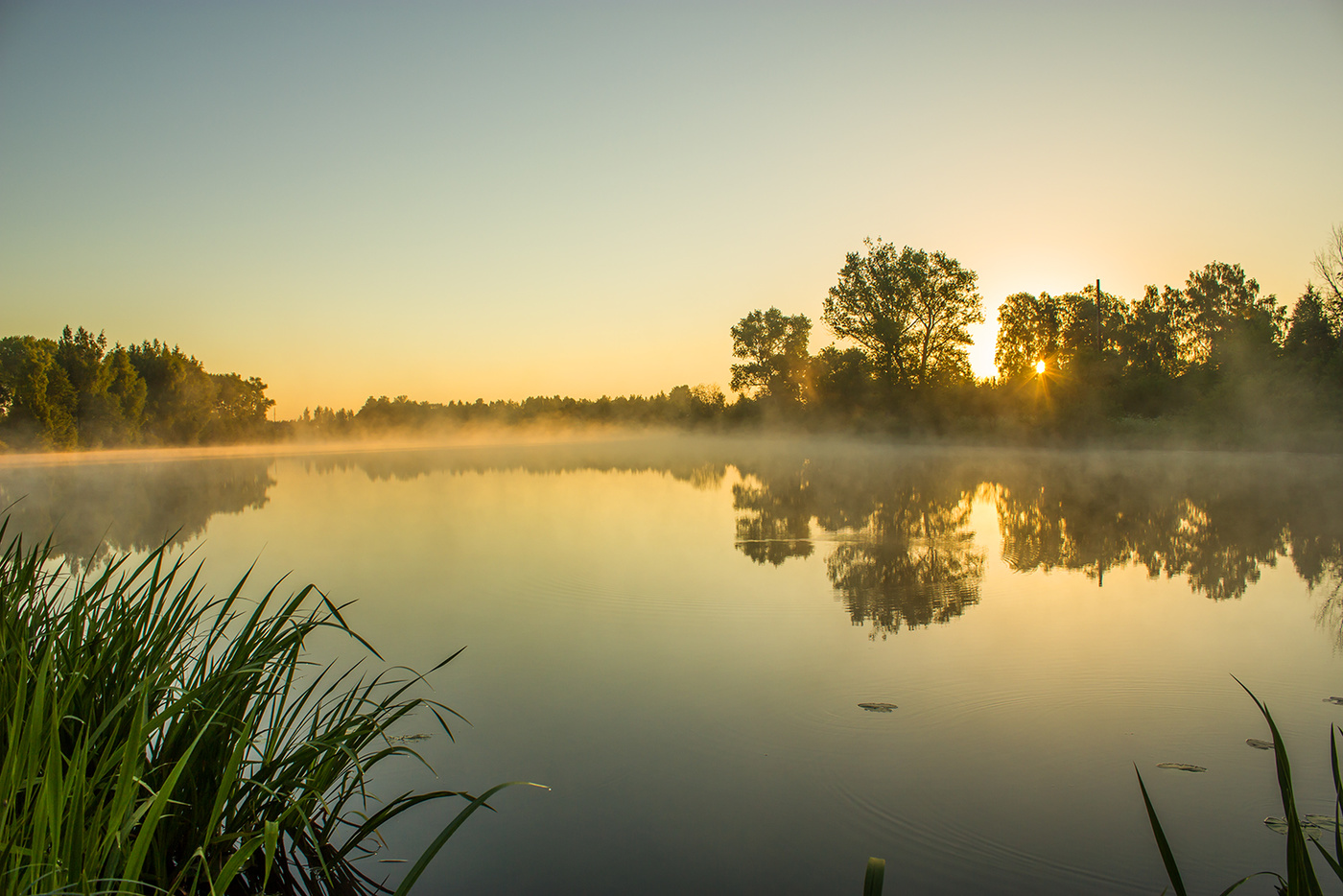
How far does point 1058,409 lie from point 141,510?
28165 millimetres

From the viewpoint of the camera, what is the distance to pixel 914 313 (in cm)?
3856

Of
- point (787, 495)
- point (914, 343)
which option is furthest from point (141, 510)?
point (914, 343)

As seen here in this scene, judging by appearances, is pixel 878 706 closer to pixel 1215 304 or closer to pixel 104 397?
pixel 104 397

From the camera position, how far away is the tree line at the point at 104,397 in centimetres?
3331

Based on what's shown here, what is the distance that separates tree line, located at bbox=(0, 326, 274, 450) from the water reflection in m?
17.7

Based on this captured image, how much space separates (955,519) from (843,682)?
6.87m

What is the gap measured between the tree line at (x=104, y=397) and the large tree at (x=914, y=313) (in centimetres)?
3780

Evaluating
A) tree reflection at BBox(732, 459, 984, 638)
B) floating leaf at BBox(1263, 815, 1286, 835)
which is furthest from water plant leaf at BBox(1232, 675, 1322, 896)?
tree reflection at BBox(732, 459, 984, 638)

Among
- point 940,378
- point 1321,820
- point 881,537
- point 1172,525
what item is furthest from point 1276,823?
point 940,378

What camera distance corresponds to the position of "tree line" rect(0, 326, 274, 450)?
33.3 metres

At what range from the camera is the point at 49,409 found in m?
33.6

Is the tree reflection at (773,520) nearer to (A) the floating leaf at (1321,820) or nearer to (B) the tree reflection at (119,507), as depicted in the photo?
(A) the floating leaf at (1321,820)

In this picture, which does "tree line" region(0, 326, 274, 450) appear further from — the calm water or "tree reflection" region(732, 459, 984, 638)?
"tree reflection" region(732, 459, 984, 638)

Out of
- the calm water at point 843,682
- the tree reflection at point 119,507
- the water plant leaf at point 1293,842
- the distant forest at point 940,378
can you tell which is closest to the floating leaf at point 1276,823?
the calm water at point 843,682
